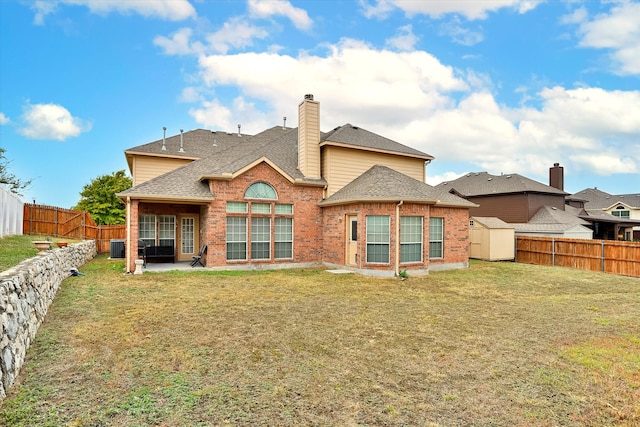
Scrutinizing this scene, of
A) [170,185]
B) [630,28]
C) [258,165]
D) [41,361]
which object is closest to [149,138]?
[170,185]

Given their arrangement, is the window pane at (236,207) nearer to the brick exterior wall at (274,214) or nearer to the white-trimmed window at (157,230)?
the brick exterior wall at (274,214)

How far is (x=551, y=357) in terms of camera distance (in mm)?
5125

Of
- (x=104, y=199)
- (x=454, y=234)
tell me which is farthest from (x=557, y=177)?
(x=104, y=199)

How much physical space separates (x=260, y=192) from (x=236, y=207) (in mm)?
1154

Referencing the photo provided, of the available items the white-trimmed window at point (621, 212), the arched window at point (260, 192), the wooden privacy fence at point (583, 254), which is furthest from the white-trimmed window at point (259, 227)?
the white-trimmed window at point (621, 212)

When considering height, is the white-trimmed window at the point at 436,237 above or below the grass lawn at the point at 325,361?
above

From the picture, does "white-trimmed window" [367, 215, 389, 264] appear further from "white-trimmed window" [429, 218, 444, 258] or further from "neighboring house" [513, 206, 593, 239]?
"neighboring house" [513, 206, 593, 239]

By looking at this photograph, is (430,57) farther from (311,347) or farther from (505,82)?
(311,347)

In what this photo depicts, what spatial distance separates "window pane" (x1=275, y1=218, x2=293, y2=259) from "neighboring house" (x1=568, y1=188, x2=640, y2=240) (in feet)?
106

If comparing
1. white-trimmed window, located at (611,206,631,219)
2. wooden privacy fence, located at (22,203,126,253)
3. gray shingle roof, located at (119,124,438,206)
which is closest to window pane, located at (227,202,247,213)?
gray shingle roof, located at (119,124,438,206)

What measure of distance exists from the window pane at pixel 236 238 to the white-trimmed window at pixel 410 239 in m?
6.20

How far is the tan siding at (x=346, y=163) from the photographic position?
15.8m

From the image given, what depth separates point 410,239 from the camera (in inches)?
537

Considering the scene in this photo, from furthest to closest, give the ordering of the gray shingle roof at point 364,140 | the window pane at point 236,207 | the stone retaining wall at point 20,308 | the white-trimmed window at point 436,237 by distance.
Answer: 1. the gray shingle roof at point 364,140
2. the white-trimmed window at point 436,237
3. the window pane at point 236,207
4. the stone retaining wall at point 20,308
